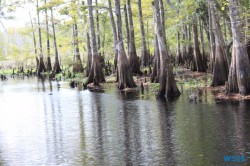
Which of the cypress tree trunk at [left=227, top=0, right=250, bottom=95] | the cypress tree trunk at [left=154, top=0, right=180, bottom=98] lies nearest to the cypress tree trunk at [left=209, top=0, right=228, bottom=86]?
the cypress tree trunk at [left=154, top=0, right=180, bottom=98]

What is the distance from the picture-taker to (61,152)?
8.19 m

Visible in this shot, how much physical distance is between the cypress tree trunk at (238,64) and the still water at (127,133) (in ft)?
3.40

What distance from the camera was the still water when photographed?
752 centimetres

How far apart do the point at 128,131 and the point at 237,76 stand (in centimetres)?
563

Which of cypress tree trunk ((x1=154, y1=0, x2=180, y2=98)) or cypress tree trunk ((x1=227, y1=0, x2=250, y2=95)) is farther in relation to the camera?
cypress tree trunk ((x1=154, y1=0, x2=180, y2=98))

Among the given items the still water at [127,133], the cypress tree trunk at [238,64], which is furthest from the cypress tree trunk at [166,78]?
the cypress tree trunk at [238,64]

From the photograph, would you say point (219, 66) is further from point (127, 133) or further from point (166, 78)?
point (127, 133)

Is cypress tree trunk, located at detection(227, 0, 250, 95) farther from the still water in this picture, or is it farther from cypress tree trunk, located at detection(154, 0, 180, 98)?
cypress tree trunk, located at detection(154, 0, 180, 98)

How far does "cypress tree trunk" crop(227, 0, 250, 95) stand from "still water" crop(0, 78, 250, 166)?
1.04 meters

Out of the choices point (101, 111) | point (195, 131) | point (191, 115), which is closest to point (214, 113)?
point (191, 115)

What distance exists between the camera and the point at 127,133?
955cm

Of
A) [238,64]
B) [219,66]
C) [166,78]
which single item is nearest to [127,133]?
[238,64]

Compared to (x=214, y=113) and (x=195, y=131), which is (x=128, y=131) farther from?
(x=214, y=113)

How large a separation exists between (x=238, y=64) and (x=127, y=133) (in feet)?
19.3
